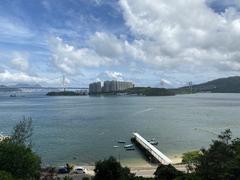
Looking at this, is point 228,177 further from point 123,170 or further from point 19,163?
point 19,163

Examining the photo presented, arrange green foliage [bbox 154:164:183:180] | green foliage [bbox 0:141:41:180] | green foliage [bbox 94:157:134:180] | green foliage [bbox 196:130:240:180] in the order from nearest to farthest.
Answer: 1. green foliage [bbox 196:130:240:180]
2. green foliage [bbox 94:157:134:180]
3. green foliage [bbox 0:141:41:180]
4. green foliage [bbox 154:164:183:180]

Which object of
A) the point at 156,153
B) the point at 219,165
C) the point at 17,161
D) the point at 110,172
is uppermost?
the point at 219,165

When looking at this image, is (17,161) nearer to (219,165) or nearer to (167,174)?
(167,174)

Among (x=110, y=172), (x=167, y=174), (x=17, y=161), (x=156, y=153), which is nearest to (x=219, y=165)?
(x=167, y=174)

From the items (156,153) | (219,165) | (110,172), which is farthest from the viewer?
(156,153)

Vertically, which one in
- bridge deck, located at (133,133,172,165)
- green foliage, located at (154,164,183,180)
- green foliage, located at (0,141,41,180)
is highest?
green foliage, located at (0,141,41,180)

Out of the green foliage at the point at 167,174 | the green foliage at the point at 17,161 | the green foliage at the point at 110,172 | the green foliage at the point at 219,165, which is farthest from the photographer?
the green foliage at the point at 167,174

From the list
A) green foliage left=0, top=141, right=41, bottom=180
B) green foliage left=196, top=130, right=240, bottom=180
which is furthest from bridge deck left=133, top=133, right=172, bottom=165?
green foliage left=0, top=141, right=41, bottom=180

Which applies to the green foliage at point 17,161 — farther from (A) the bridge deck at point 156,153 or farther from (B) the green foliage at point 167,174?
(A) the bridge deck at point 156,153

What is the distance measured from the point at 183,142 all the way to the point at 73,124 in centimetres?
2769

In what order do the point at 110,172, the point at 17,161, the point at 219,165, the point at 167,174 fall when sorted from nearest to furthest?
1. the point at 219,165
2. the point at 110,172
3. the point at 17,161
4. the point at 167,174

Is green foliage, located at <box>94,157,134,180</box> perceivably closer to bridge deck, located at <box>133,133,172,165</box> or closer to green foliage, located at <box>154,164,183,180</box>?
green foliage, located at <box>154,164,183,180</box>

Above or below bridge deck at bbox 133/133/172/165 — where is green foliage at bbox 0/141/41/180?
above

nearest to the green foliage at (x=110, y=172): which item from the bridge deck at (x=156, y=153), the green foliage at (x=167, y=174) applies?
the green foliage at (x=167, y=174)
